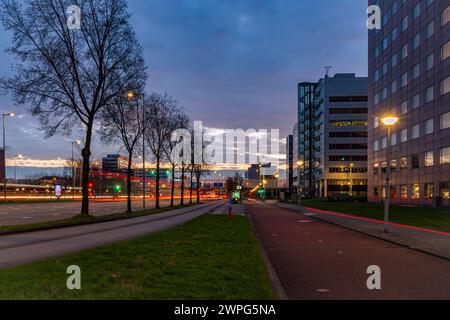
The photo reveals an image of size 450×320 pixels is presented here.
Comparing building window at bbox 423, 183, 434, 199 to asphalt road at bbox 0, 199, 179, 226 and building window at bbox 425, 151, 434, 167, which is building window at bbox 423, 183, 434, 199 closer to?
building window at bbox 425, 151, 434, 167

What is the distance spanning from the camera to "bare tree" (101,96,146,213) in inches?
1364

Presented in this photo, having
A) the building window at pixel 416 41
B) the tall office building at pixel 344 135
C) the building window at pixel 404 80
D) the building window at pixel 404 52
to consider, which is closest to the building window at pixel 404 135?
the building window at pixel 404 80

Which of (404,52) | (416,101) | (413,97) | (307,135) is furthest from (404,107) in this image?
(307,135)

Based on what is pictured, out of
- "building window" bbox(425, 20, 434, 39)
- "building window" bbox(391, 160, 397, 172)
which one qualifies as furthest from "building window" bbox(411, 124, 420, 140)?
"building window" bbox(425, 20, 434, 39)

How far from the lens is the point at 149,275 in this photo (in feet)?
25.8

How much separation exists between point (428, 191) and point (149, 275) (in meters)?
58.9

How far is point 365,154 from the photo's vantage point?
11731 centimetres

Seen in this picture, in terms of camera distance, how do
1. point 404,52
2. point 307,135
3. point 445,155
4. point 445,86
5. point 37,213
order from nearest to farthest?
point 37,213 < point 445,86 < point 445,155 < point 404,52 < point 307,135

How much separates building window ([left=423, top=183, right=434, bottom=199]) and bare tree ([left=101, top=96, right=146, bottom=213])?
4184 cm

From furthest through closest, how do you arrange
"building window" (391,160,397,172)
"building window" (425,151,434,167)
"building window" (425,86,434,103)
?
"building window" (391,160,397,172) < "building window" (425,151,434,167) < "building window" (425,86,434,103)

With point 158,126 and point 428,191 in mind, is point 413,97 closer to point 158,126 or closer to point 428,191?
point 428,191

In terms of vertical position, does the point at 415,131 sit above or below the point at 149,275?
above
